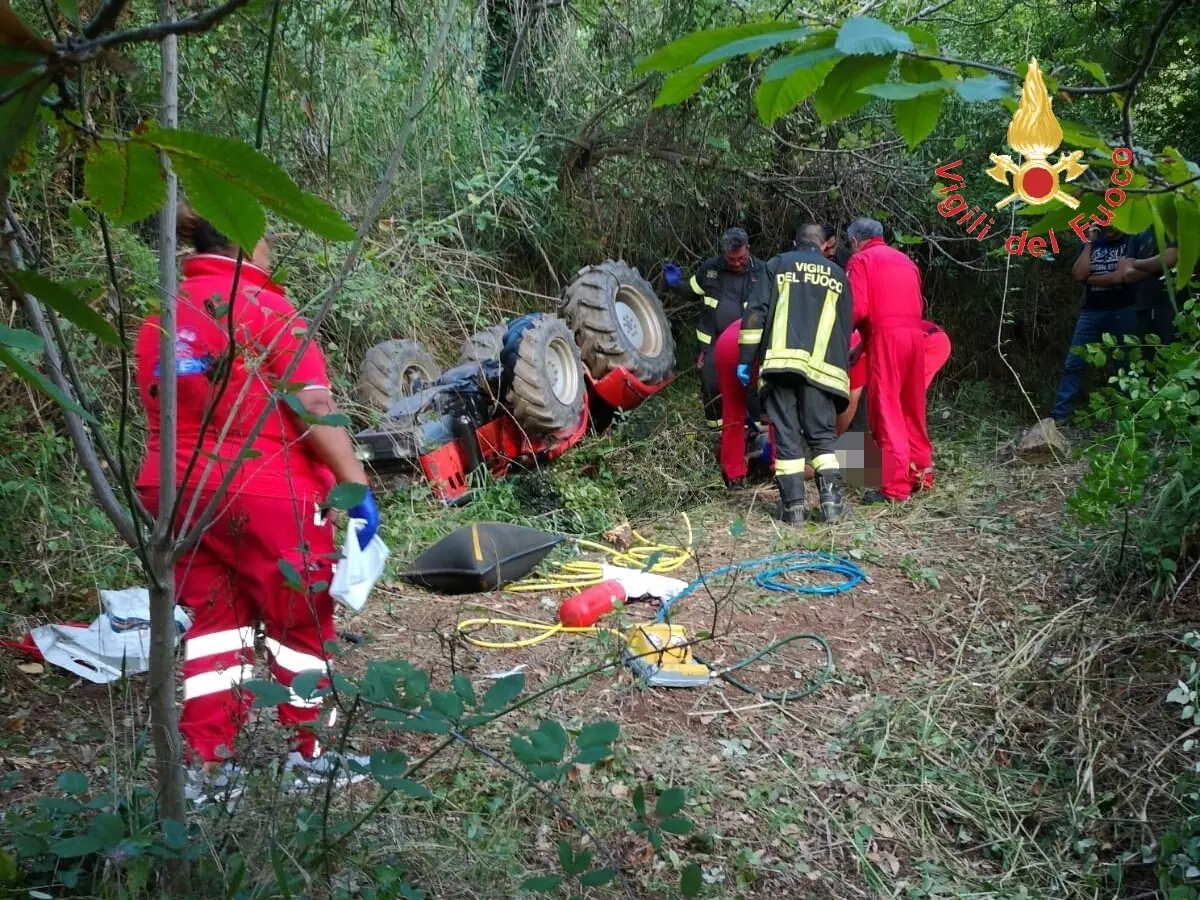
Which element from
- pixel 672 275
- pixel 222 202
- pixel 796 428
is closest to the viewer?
pixel 222 202

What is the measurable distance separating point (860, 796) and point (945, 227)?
677 centimetres

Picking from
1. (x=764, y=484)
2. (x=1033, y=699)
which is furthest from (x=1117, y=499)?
(x=764, y=484)

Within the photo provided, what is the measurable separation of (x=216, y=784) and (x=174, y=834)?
408mm

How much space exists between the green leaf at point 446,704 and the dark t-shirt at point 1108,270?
20.9 ft

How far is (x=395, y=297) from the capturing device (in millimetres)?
5914

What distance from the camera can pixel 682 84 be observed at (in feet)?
2.89

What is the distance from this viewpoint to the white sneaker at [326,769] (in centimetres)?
169

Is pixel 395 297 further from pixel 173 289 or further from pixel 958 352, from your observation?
pixel 958 352

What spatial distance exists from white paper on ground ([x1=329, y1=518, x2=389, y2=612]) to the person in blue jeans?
554cm

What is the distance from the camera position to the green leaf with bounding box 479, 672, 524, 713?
1.51 metres

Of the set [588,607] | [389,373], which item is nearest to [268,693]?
[588,607]

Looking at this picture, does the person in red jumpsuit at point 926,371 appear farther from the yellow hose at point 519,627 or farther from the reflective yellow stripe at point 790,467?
the yellow hose at point 519,627

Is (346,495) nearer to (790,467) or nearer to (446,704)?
(446,704)

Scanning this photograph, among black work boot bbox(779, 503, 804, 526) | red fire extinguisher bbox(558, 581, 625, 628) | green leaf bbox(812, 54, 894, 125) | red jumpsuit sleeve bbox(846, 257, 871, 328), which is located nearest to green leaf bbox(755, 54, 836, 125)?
green leaf bbox(812, 54, 894, 125)
